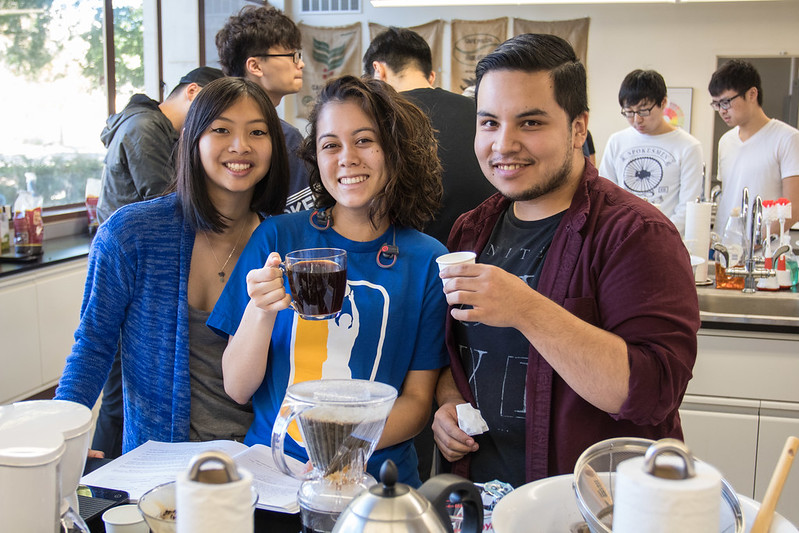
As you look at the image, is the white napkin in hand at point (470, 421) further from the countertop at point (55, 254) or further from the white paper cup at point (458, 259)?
the countertop at point (55, 254)

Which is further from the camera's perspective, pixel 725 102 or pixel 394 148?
pixel 725 102

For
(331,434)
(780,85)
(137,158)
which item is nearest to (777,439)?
(331,434)

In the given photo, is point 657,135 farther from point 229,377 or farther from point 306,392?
point 306,392

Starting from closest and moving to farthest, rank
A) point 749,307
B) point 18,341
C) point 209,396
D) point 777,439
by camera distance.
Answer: point 209,396, point 777,439, point 749,307, point 18,341

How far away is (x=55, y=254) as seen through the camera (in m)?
3.89

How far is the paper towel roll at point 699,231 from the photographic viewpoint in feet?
10.7

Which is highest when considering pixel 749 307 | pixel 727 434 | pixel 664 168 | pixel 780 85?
pixel 780 85

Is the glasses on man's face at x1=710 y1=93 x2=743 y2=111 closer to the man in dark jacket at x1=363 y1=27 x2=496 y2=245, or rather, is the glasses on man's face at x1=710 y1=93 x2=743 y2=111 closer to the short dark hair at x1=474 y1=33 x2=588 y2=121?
the man in dark jacket at x1=363 y1=27 x2=496 y2=245

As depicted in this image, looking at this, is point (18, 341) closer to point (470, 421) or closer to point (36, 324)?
point (36, 324)

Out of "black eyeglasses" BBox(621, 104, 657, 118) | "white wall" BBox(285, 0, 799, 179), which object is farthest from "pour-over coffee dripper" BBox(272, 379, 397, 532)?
"white wall" BBox(285, 0, 799, 179)

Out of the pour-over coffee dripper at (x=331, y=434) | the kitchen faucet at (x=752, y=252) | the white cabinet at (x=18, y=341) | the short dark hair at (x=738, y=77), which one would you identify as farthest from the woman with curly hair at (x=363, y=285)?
the short dark hair at (x=738, y=77)

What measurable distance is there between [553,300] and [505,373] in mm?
199

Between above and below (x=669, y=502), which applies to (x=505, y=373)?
below

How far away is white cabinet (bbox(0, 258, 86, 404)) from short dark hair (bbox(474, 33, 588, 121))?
2.76 m
